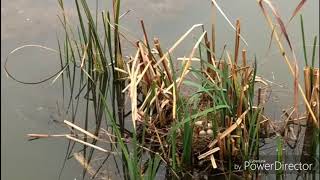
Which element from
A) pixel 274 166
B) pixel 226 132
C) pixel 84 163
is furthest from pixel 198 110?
pixel 84 163

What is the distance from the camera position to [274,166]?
2.15m

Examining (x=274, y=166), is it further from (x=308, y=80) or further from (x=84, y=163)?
(x=84, y=163)

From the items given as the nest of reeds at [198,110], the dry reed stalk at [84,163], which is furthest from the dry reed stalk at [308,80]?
the dry reed stalk at [84,163]

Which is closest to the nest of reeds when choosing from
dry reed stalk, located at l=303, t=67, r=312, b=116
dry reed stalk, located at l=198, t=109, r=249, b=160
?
dry reed stalk, located at l=198, t=109, r=249, b=160

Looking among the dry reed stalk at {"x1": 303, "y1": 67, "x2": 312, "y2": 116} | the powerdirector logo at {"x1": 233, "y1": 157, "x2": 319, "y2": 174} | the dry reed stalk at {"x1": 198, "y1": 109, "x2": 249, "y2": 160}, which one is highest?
the dry reed stalk at {"x1": 303, "y1": 67, "x2": 312, "y2": 116}

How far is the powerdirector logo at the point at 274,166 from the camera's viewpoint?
6.89 feet

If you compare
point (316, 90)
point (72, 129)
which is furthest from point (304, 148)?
point (72, 129)

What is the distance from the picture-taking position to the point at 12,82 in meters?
2.79

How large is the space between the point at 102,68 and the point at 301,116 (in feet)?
3.32

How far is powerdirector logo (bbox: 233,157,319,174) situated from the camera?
6.89 feet

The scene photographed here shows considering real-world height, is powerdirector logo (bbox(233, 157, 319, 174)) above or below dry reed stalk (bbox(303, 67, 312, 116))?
below

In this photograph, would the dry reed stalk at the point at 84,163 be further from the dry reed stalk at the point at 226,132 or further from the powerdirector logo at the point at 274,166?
the powerdirector logo at the point at 274,166

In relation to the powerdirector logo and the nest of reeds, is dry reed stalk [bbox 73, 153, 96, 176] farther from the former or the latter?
the powerdirector logo

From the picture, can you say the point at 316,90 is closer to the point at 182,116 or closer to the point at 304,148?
the point at 304,148
